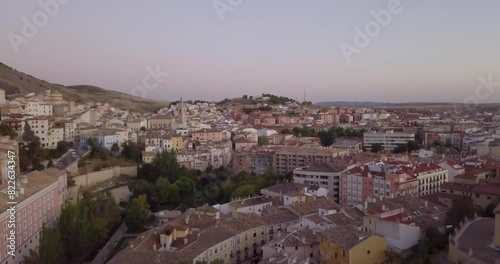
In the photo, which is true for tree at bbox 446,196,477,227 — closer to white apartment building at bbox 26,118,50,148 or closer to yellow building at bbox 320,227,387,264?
yellow building at bbox 320,227,387,264

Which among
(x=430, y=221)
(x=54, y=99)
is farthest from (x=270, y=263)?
(x=54, y=99)

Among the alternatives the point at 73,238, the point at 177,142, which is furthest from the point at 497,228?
the point at 177,142

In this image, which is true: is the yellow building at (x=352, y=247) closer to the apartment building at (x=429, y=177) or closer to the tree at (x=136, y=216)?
the tree at (x=136, y=216)

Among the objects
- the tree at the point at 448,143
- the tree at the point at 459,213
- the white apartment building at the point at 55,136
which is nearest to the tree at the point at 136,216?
the white apartment building at the point at 55,136

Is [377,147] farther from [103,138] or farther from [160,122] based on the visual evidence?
[103,138]

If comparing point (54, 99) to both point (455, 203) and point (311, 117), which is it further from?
point (455, 203)
